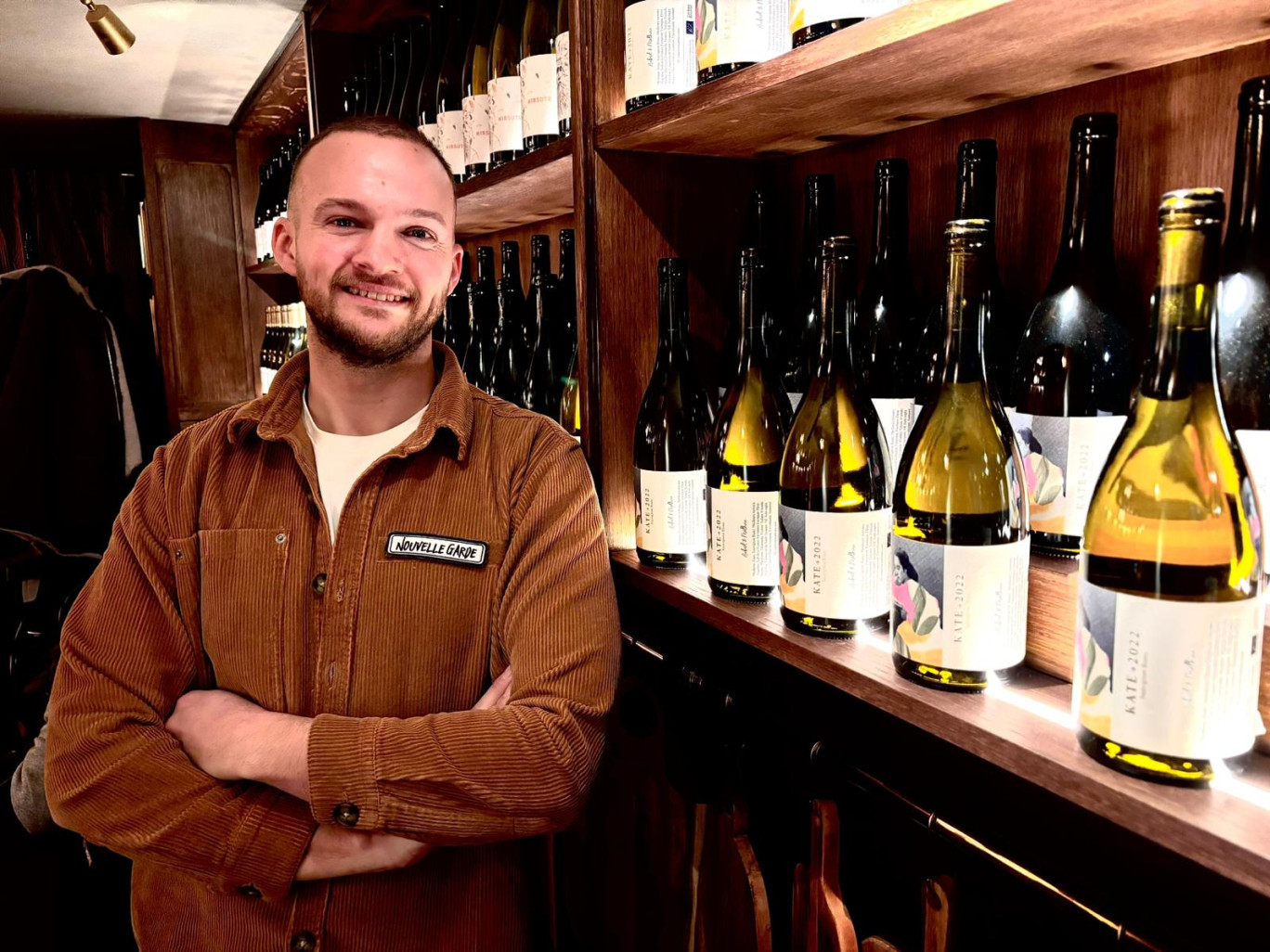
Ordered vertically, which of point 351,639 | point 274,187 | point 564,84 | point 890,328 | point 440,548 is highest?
point 274,187

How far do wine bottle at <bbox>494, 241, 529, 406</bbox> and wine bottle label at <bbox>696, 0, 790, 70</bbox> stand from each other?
2.96ft

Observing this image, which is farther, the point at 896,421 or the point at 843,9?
the point at 896,421

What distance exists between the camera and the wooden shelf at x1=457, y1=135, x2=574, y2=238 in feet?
4.06

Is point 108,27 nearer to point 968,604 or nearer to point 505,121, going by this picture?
point 505,121

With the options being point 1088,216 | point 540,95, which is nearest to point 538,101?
point 540,95

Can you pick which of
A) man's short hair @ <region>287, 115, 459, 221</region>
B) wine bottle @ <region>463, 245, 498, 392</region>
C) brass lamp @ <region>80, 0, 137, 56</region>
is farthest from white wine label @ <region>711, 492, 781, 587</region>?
brass lamp @ <region>80, 0, 137, 56</region>

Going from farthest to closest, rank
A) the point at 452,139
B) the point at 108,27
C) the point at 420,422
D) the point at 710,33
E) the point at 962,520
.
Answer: the point at 108,27 → the point at 452,139 → the point at 420,422 → the point at 710,33 → the point at 962,520

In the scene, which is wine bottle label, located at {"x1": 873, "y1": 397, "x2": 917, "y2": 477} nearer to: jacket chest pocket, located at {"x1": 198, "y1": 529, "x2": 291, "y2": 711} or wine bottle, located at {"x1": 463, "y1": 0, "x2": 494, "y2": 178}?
jacket chest pocket, located at {"x1": 198, "y1": 529, "x2": 291, "y2": 711}

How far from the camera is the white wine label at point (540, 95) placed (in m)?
1.30

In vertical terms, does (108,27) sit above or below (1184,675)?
above

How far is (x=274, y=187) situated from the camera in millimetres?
3354

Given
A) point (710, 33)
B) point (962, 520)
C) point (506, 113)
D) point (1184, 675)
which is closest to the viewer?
point (1184, 675)

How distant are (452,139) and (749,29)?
2.98 ft

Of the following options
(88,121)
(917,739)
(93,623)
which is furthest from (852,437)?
(88,121)
